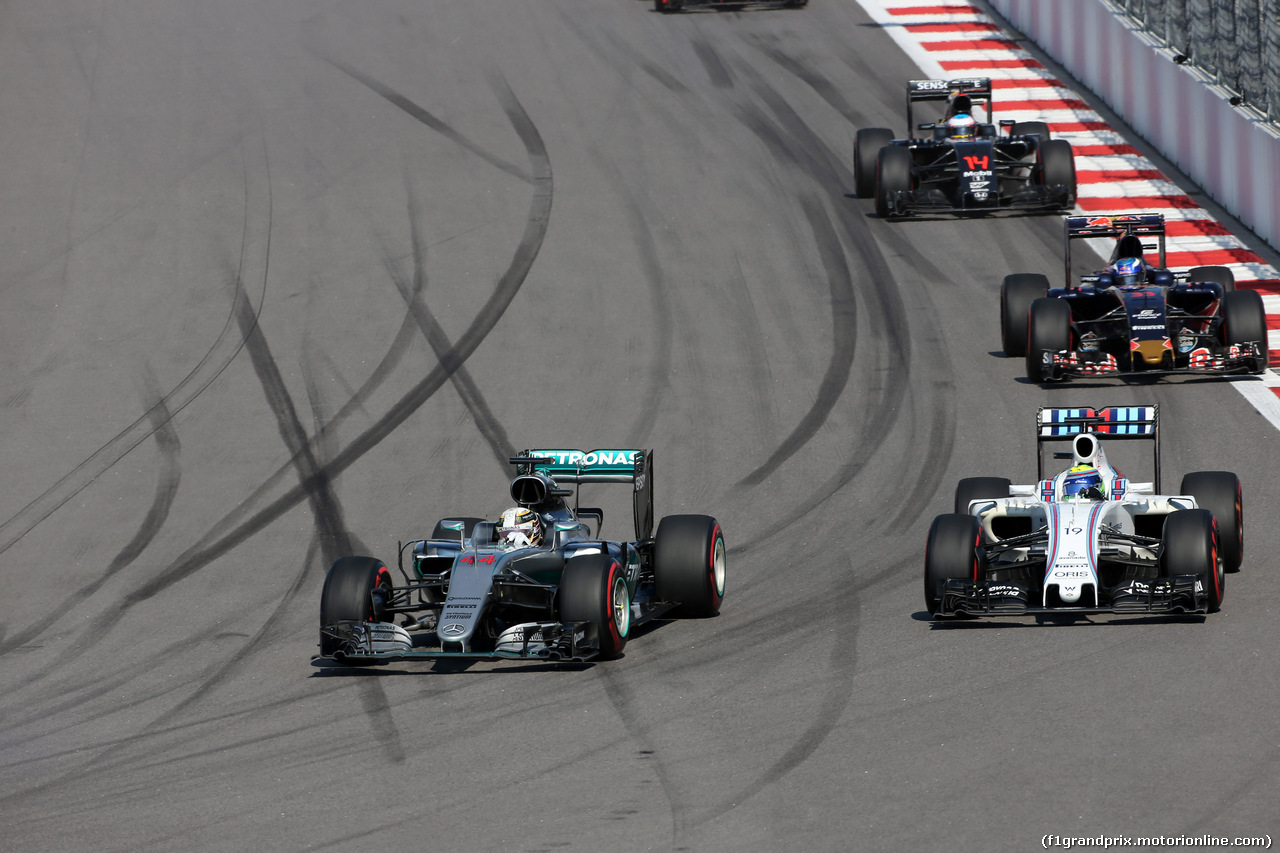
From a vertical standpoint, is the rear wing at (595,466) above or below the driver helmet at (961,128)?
below

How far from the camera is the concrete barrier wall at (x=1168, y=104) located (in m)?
23.7

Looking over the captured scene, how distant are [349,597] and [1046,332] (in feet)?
31.6

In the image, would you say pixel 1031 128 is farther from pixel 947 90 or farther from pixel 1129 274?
pixel 1129 274

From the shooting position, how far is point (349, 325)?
73.6 feet

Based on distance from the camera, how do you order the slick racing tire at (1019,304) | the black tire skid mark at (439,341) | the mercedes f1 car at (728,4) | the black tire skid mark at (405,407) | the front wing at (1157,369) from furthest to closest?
the mercedes f1 car at (728,4), the slick racing tire at (1019,304), the black tire skid mark at (439,341), the front wing at (1157,369), the black tire skid mark at (405,407)

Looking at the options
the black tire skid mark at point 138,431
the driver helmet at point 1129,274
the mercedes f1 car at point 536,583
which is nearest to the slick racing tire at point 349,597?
the mercedes f1 car at point 536,583

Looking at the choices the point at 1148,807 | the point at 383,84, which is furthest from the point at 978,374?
the point at 383,84

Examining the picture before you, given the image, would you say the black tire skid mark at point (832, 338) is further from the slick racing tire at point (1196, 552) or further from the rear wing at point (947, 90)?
the slick racing tire at point (1196, 552)

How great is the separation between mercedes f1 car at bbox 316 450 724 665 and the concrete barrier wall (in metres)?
12.9

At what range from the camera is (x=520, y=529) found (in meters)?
13.4

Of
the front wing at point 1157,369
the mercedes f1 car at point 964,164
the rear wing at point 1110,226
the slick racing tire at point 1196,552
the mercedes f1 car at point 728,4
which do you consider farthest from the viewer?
the mercedes f1 car at point 728,4

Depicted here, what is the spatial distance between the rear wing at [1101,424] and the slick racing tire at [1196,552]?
1538mm

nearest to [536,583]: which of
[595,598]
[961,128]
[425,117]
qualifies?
[595,598]

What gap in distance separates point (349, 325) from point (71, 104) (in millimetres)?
10879
